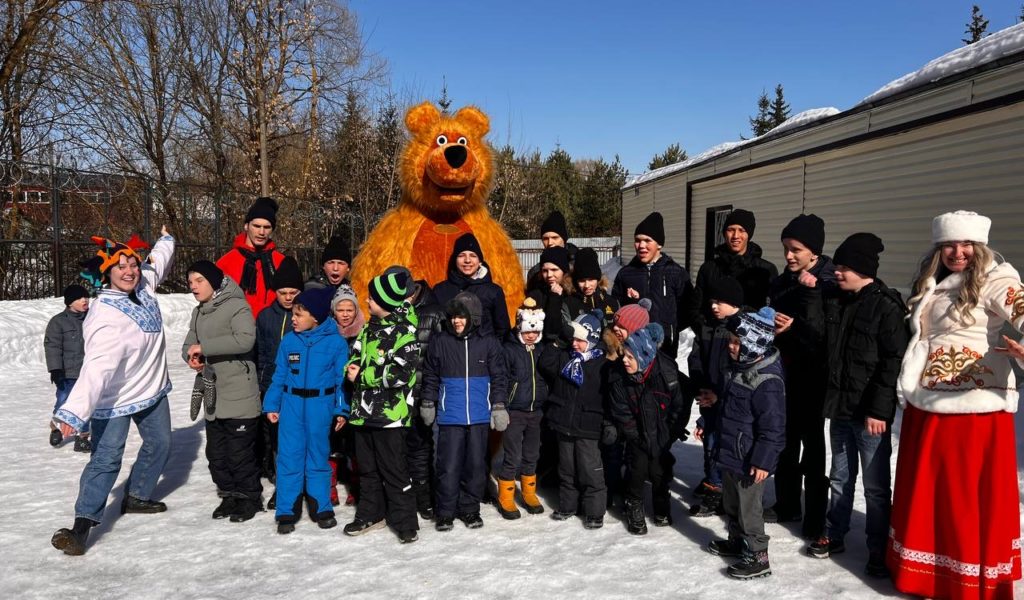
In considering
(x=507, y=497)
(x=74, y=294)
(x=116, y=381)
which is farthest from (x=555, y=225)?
(x=74, y=294)

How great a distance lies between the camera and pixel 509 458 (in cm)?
414

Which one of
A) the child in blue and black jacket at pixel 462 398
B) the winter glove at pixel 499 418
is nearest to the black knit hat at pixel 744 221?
the child in blue and black jacket at pixel 462 398

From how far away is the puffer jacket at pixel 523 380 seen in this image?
4.04 metres

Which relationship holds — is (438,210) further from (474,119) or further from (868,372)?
(868,372)

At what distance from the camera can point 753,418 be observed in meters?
3.28

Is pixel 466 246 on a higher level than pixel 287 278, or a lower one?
higher

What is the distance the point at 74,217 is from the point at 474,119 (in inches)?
379

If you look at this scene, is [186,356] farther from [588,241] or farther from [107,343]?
[588,241]

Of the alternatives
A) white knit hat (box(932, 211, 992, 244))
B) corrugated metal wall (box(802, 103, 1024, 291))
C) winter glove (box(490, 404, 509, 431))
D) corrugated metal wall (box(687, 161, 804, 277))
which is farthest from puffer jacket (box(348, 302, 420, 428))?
corrugated metal wall (box(687, 161, 804, 277))

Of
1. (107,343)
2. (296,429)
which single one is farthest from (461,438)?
(107,343)

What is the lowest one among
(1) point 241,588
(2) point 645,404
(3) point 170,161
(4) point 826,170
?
(1) point 241,588

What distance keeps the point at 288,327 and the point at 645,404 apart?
7.76 feet

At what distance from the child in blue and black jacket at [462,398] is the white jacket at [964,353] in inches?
86.4

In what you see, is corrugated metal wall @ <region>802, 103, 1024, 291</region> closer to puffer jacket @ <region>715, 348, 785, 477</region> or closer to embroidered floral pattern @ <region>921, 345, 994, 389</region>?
embroidered floral pattern @ <region>921, 345, 994, 389</region>
